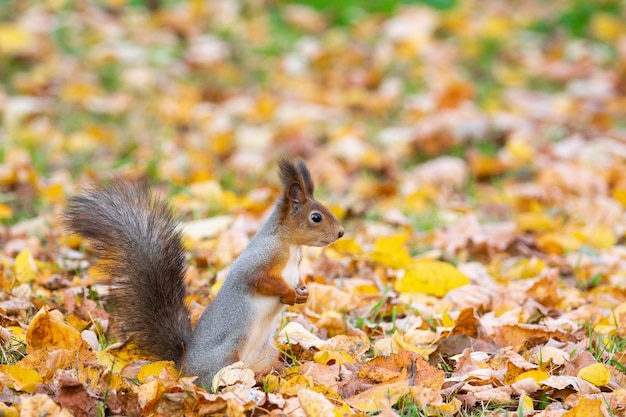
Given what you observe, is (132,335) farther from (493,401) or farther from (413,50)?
(413,50)

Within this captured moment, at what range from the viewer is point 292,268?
206cm

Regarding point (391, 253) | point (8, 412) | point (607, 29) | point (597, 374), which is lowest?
point (607, 29)

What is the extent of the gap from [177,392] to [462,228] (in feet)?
5.52

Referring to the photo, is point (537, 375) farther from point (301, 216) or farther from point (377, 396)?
point (301, 216)

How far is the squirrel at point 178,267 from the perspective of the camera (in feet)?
6.56

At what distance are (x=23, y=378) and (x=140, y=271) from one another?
35 centimetres

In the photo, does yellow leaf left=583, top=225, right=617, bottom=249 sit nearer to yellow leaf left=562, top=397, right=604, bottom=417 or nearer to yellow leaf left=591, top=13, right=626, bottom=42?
yellow leaf left=562, top=397, right=604, bottom=417

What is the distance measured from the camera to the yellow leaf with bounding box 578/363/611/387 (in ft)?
6.53

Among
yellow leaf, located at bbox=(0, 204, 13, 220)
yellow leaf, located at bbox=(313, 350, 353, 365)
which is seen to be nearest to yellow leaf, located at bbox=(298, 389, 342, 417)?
yellow leaf, located at bbox=(313, 350, 353, 365)

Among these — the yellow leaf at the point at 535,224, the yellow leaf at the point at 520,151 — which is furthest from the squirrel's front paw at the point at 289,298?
the yellow leaf at the point at 520,151

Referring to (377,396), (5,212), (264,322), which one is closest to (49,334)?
(264,322)

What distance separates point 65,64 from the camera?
5.54 m

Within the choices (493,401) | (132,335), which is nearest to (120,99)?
(132,335)

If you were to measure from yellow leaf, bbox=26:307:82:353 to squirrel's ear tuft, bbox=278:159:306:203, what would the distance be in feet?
1.95
